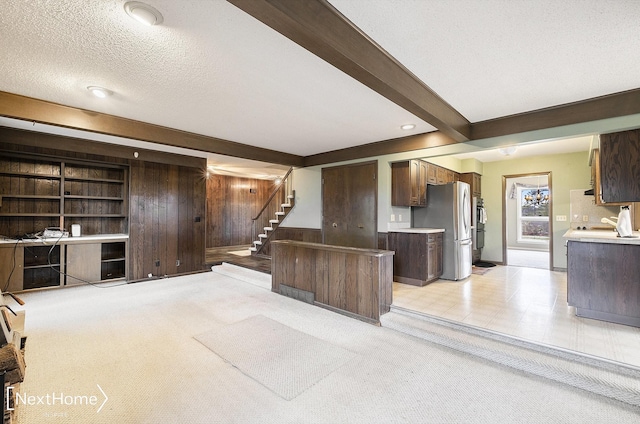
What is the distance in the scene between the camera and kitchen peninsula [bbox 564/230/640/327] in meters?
2.93

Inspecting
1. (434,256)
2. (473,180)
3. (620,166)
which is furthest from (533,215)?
(620,166)

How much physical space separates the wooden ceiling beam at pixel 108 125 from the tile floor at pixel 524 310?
3717mm

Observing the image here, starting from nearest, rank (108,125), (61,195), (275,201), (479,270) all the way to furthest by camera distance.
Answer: (108,125)
(61,195)
(479,270)
(275,201)

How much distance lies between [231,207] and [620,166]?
900 cm

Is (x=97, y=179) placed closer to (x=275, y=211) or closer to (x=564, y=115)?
(x=275, y=211)

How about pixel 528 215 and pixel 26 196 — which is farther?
pixel 528 215

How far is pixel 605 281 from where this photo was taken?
306cm

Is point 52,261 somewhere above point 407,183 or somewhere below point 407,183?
below

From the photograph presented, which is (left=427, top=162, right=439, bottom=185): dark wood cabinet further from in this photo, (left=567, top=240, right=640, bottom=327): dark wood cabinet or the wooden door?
(left=567, top=240, right=640, bottom=327): dark wood cabinet

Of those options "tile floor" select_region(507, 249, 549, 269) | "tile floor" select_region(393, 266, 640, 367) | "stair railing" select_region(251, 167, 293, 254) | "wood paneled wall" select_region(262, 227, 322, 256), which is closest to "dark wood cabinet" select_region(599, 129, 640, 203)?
"tile floor" select_region(393, 266, 640, 367)

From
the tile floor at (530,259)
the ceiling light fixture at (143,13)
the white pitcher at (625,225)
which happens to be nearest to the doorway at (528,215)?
the tile floor at (530,259)

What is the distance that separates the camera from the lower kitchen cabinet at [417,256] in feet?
15.1

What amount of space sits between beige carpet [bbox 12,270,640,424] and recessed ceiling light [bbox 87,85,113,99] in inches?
103

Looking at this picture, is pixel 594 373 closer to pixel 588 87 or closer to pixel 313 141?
pixel 588 87
